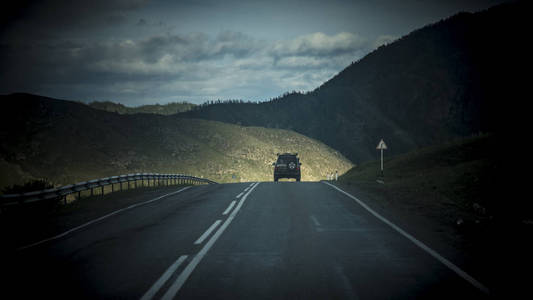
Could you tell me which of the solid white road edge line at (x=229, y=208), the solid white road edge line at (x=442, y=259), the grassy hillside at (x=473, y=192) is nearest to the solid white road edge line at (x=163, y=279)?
the solid white road edge line at (x=442, y=259)

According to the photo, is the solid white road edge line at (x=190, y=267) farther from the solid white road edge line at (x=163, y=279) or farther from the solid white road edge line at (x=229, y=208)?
the solid white road edge line at (x=229, y=208)

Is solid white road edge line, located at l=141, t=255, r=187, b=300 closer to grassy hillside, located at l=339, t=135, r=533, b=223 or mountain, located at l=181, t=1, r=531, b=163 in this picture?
grassy hillside, located at l=339, t=135, r=533, b=223

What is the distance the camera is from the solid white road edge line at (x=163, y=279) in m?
5.16

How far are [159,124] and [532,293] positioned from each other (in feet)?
295

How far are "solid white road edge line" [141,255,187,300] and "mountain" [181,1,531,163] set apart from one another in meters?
88.9

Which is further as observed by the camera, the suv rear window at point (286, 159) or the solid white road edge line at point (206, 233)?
the suv rear window at point (286, 159)

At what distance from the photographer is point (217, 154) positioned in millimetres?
77875

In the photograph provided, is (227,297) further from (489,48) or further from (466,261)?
(489,48)

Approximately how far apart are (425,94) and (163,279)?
377 feet

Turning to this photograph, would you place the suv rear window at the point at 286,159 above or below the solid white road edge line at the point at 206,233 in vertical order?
above

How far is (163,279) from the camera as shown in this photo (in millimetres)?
5836

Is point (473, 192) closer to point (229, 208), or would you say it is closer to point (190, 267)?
point (229, 208)

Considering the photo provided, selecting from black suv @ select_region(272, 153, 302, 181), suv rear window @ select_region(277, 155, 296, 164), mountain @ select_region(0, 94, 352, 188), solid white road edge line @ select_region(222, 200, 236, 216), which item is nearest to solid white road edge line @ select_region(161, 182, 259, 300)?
solid white road edge line @ select_region(222, 200, 236, 216)

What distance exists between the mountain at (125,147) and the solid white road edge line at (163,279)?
4025 centimetres
